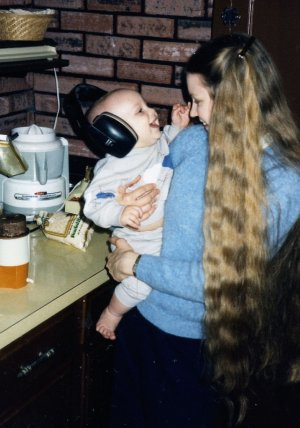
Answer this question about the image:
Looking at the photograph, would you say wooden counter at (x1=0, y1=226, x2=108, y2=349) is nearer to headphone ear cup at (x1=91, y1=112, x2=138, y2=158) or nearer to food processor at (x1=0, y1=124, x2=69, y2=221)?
food processor at (x1=0, y1=124, x2=69, y2=221)

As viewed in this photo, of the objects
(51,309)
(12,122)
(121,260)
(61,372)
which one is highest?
(12,122)

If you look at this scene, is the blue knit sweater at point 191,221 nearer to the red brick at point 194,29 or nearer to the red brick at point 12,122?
the red brick at point 194,29

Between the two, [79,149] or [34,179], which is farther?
[79,149]

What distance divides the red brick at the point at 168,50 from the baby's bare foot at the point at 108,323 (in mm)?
948

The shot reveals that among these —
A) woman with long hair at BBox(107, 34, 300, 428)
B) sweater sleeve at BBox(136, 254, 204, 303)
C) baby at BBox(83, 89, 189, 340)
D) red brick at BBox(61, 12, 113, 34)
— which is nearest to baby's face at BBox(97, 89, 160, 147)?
baby at BBox(83, 89, 189, 340)

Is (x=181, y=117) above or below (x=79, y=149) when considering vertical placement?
above

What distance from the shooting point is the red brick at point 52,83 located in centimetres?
209

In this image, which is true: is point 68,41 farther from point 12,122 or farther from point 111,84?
point 12,122

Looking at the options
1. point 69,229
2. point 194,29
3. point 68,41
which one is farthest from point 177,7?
point 69,229

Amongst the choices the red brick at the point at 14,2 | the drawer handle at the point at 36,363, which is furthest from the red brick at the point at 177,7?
the drawer handle at the point at 36,363

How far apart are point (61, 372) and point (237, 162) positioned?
78 cm

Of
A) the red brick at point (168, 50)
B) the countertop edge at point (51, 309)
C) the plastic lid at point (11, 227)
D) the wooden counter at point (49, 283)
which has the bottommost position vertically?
the countertop edge at point (51, 309)

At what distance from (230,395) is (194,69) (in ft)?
2.84

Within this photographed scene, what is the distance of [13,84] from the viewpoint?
6.79ft
